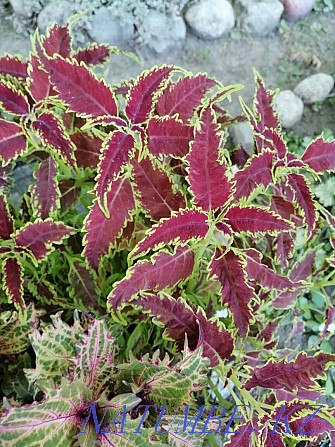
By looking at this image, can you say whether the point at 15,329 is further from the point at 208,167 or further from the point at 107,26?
the point at 107,26

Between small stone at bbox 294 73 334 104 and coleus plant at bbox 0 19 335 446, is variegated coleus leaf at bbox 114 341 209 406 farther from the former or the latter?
small stone at bbox 294 73 334 104

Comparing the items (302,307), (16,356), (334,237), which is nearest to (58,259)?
(16,356)

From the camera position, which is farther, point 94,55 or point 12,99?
point 94,55

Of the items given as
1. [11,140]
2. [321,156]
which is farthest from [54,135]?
[321,156]

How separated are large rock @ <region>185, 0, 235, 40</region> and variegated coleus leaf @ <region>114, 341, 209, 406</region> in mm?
1935

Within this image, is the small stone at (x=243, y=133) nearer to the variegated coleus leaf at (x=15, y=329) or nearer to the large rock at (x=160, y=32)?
the large rock at (x=160, y=32)

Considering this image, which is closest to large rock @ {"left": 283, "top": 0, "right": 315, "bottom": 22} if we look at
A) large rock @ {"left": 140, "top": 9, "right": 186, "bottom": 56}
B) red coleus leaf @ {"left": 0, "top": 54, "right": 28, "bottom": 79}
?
large rock @ {"left": 140, "top": 9, "right": 186, "bottom": 56}

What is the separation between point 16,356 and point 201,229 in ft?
1.67

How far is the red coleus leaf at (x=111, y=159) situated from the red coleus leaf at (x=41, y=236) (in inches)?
6.0

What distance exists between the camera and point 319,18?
2.38 meters

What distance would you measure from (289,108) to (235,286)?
1537 mm

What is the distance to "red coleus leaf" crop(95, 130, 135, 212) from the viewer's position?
584mm

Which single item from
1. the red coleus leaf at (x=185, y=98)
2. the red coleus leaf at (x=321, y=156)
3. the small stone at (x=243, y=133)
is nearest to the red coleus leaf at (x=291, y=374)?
the red coleus leaf at (x=321, y=156)

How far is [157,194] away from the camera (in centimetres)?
67
